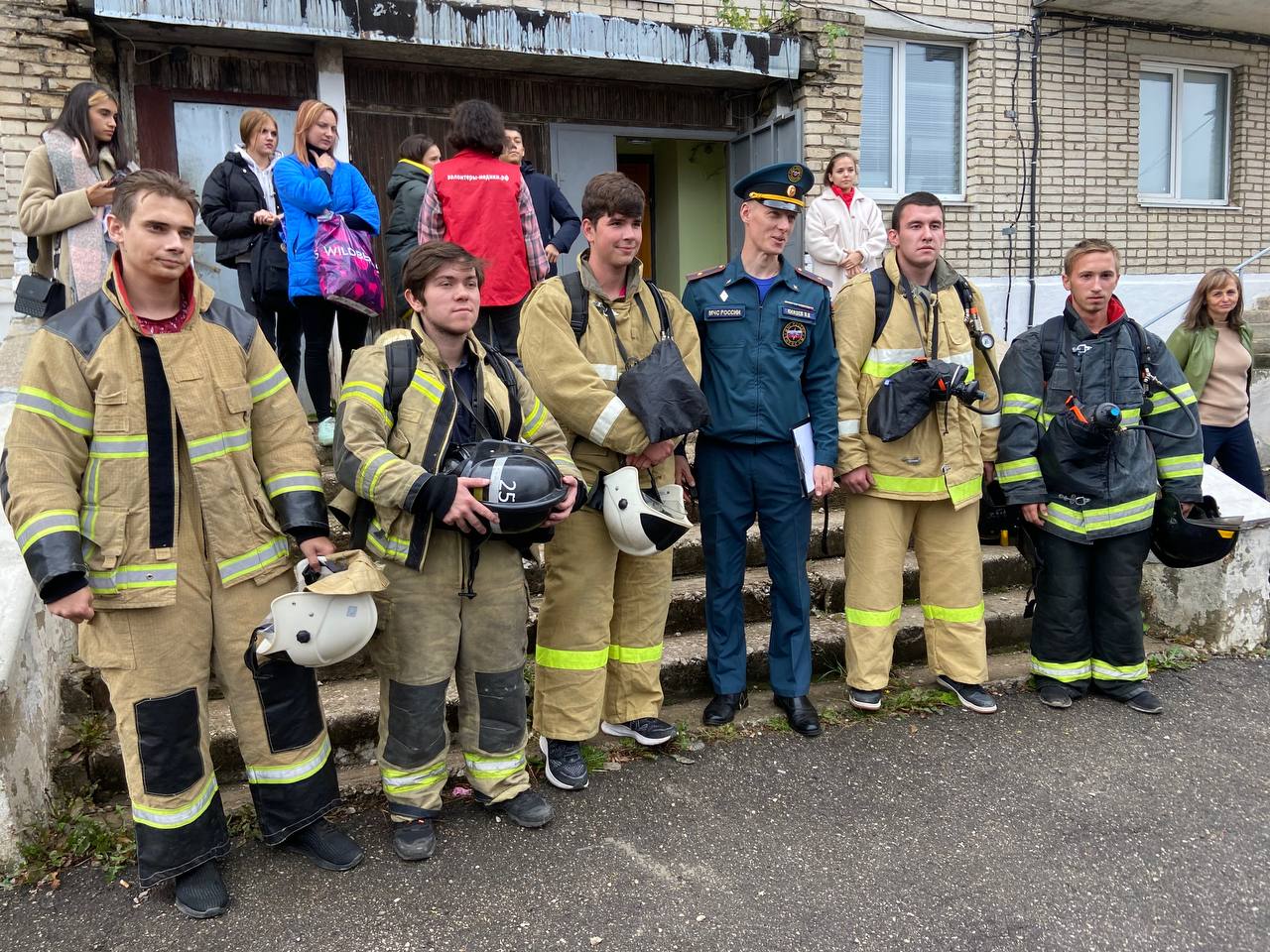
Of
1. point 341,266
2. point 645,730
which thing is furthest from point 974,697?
point 341,266

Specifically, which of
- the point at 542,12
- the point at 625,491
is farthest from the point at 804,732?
the point at 542,12

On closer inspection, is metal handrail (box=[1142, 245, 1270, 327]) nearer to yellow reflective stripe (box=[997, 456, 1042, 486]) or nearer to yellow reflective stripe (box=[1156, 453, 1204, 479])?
yellow reflective stripe (box=[1156, 453, 1204, 479])

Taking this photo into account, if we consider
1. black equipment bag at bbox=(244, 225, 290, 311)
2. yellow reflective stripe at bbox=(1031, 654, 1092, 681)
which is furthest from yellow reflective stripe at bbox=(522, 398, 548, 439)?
yellow reflective stripe at bbox=(1031, 654, 1092, 681)

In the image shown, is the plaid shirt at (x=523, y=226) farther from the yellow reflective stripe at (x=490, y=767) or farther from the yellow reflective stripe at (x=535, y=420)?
the yellow reflective stripe at (x=490, y=767)

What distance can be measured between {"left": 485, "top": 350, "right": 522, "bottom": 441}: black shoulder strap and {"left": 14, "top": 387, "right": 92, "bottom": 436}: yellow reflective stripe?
4.28 ft

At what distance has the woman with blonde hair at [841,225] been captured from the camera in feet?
22.2

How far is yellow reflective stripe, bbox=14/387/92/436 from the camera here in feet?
8.77

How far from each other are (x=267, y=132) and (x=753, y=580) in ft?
12.1

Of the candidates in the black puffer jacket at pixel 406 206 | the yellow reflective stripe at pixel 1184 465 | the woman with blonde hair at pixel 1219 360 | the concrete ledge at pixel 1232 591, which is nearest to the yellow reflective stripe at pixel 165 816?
the black puffer jacket at pixel 406 206

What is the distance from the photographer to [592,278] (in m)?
3.68

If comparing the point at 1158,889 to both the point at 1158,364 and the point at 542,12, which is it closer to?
the point at 1158,364

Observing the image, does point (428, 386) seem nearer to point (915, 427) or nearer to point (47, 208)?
point (915, 427)

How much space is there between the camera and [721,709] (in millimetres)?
4156

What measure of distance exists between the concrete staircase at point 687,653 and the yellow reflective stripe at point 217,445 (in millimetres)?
1190
